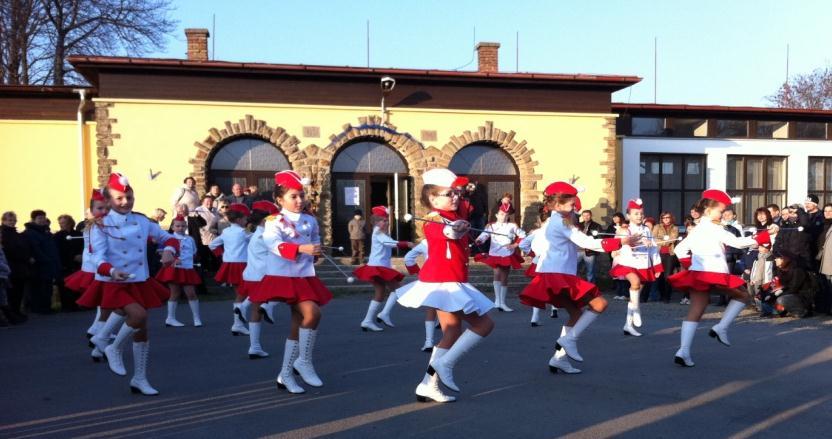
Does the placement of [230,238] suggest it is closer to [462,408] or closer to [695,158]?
[462,408]

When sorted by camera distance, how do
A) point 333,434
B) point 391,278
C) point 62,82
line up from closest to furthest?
point 333,434
point 391,278
point 62,82

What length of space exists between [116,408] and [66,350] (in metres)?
3.76

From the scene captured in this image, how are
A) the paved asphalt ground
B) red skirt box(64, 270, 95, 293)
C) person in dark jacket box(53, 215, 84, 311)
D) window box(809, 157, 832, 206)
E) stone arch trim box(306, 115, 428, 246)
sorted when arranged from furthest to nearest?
window box(809, 157, 832, 206)
stone arch trim box(306, 115, 428, 246)
person in dark jacket box(53, 215, 84, 311)
red skirt box(64, 270, 95, 293)
the paved asphalt ground

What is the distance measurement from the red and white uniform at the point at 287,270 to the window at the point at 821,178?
76.5ft

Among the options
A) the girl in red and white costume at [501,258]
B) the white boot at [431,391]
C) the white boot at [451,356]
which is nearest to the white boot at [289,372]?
the white boot at [431,391]

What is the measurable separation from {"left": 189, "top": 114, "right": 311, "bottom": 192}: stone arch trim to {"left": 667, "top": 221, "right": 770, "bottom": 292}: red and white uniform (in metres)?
13.5

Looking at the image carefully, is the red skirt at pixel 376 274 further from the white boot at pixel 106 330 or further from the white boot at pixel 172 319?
the white boot at pixel 106 330

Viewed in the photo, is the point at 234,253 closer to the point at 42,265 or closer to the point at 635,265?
the point at 42,265

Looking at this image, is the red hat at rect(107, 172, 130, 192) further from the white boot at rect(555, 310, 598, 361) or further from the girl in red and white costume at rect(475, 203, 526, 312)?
the girl in red and white costume at rect(475, 203, 526, 312)

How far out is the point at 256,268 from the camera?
9609mm

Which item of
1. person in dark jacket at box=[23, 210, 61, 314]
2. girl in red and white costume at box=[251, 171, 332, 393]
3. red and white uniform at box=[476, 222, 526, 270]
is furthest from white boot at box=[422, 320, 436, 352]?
person in dark jacket at box=[23, 210, 61, 314]

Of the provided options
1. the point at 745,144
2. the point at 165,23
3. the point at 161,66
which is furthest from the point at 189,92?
the point at 745,144

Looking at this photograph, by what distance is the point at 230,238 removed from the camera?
11.1 meters

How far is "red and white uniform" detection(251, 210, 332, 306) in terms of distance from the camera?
265 inches
